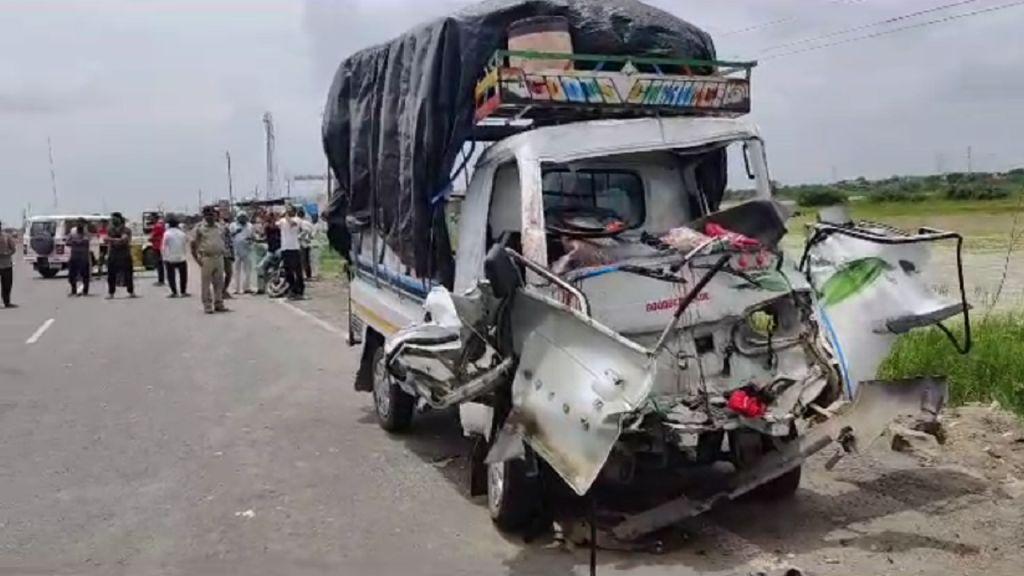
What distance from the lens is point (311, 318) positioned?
19062mm

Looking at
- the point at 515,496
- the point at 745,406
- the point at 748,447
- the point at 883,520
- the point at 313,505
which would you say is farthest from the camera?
the point at 313,505

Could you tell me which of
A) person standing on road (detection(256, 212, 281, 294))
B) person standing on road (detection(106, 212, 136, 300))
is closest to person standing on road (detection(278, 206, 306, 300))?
person standing on road (detection(256, 212, 281, 294))

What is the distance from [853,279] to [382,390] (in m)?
4.30

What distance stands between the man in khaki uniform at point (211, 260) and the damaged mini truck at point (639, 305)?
12743mm

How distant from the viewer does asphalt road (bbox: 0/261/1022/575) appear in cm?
600

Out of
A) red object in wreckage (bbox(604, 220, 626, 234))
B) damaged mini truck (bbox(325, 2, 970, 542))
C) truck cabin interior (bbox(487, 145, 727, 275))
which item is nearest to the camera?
damaged mini truck (bbox(325, 2, 970, 542))

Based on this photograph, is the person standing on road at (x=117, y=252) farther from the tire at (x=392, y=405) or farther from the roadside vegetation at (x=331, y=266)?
the tire at (x=392, y=405)

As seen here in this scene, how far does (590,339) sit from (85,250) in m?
22.9

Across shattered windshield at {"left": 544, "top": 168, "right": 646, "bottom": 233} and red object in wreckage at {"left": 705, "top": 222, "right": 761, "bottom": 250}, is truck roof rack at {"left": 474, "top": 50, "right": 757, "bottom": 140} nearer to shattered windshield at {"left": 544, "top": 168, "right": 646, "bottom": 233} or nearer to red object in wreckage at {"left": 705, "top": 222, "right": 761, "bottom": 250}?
shattered windshield at {"left": 544, "top": 168, "right": 646, "bottom": 233}

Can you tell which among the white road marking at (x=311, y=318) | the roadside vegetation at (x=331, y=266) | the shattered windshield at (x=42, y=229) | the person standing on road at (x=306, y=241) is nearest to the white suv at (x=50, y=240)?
the shattered windshield at (x=42, y=229)

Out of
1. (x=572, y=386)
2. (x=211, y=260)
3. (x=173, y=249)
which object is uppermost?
(x=572, y=386)

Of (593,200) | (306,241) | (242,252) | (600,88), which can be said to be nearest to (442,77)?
(600,88)

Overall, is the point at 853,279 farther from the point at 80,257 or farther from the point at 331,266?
the point at 331,266

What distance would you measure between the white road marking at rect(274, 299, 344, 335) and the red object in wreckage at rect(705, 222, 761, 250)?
10620 millimetres
